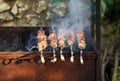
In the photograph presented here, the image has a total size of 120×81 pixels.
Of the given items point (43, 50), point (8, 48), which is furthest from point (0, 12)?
point (43, 50)

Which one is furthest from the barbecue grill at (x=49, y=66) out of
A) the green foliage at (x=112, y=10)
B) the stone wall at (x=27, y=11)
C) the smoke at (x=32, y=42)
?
the stone wall at (x=27, y=11)

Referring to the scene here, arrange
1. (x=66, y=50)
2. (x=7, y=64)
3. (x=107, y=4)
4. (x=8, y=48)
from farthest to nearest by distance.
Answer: (x=107, y=4), (x=8, y=48), (x=66, y=50), (x=7, y=64)

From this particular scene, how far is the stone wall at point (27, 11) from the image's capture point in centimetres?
299

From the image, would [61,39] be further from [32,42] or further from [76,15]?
[76,15]

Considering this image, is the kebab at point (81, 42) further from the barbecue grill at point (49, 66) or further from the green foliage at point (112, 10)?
the green foliage at point (112, 10)

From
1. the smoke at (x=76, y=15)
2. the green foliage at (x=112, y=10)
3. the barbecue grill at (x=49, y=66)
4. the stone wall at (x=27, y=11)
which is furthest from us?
the stone wall at (x=27, y=11)

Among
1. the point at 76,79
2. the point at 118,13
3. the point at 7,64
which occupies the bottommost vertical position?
the point at 76,79

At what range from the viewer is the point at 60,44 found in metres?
2.12

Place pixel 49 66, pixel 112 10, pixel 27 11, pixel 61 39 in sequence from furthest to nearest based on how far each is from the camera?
pixel 27 11 < pixel 112 10 < pixel 61 39 < pixel 49 66

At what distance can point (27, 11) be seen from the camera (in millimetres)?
3029

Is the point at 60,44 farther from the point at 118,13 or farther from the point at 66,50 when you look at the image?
the point at 118,13

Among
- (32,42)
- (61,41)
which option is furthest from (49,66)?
(32,42)

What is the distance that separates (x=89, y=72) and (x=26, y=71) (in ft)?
1.53

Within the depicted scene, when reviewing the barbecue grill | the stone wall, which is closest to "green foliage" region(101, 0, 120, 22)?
the stone wall
